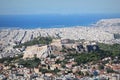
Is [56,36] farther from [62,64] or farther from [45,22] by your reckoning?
[45,22]

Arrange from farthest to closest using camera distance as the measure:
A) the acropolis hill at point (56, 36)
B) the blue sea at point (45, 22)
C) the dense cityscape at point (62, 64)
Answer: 1. the blue sea at point (45, 22)
2. the acropolis hill at point (56, 36)
3. the dense cityscape at point (62, 64)

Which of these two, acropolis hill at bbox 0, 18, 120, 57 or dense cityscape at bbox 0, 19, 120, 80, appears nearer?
dense cityscape at bbox 0, 19, 120, 80

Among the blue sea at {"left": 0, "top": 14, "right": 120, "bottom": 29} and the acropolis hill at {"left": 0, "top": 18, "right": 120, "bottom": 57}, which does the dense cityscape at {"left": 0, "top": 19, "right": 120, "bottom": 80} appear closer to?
the acropolis hill at {"left": 0, "top": 18, "right": 120, "bottom": 57}

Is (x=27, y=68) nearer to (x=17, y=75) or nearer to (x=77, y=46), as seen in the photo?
(x=17, y=75)

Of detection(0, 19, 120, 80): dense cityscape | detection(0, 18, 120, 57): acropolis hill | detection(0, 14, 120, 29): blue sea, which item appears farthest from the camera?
detection(0, 14, 120, 29): blue sea

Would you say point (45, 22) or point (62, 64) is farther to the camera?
point (45, 22)

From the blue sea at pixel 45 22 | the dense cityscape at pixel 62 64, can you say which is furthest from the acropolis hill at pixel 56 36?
the blue sea at pixel 45 22

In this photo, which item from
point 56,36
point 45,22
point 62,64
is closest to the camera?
point 62,64

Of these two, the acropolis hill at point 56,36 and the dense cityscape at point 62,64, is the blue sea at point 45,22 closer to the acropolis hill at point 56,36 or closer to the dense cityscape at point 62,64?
the acropolis hill at point 56,36

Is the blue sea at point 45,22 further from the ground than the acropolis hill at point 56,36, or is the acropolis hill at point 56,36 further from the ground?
the blue sea at point 45,22

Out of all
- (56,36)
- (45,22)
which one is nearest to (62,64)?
(56,36)

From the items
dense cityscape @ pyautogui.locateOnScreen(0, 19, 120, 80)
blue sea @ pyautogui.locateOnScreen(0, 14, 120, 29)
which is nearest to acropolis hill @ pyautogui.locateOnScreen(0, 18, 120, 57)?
dense cityscape @ pyautogui.locateOnScreen(0, 19, 120, 80)

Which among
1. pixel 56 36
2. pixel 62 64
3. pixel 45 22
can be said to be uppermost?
pixel 45 22
